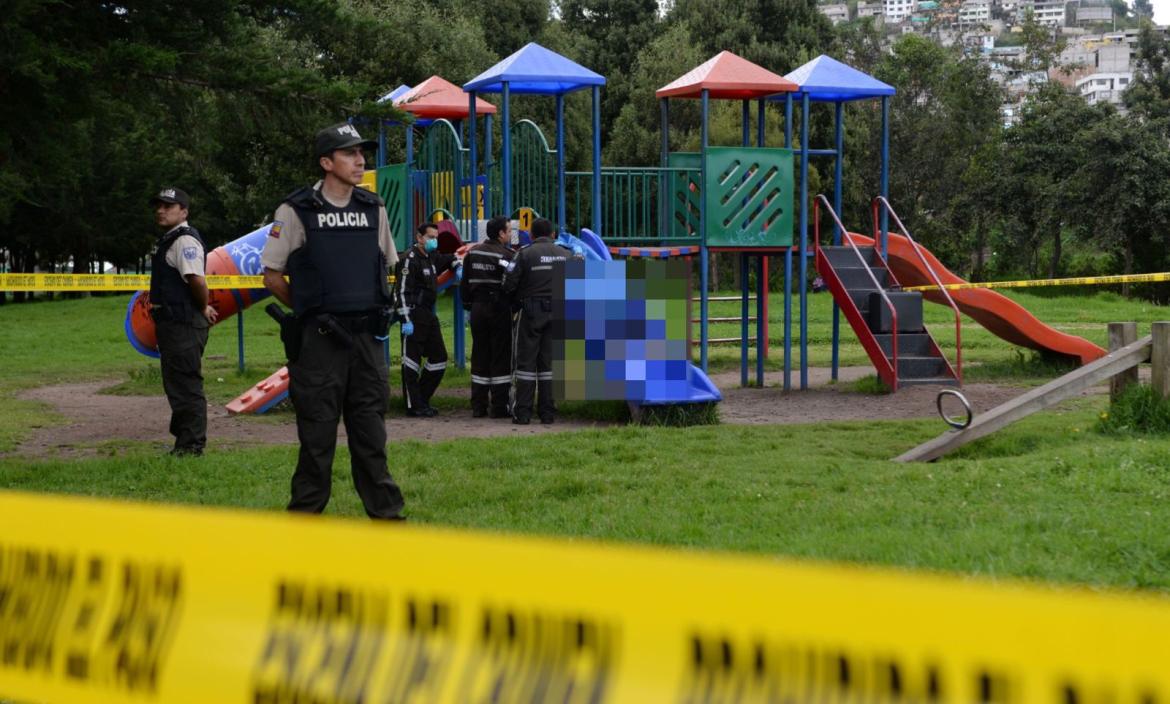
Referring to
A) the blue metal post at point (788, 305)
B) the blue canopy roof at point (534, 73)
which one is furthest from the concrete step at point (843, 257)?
the blue canopy roof at point (534, 73)

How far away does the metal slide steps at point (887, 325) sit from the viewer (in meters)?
15.4

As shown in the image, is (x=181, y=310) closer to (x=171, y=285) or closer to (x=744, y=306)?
(x=171, y=285)

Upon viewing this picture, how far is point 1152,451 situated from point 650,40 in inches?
1530

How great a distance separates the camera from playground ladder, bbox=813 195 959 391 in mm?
15352

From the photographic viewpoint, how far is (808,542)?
21.1ft

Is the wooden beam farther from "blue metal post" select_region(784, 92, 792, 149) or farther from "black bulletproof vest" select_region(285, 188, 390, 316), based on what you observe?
"blue metal post" select_region(784, 92, 792, 149)

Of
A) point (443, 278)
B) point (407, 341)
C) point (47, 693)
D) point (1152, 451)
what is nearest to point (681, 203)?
point (443, 278)

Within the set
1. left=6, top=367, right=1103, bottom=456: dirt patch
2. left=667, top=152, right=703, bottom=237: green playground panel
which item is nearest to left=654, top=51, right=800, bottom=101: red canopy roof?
left=667, top=152, right=703, bottom=237: green playground panel

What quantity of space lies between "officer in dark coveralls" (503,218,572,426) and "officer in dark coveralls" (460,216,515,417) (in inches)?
10.9

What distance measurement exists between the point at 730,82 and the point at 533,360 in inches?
196

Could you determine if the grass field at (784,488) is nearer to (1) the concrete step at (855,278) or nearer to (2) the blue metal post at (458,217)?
(1) the concrete step at (855,278)

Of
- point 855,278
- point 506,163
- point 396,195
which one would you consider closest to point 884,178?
point 855,278

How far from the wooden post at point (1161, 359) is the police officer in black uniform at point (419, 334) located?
634 cm

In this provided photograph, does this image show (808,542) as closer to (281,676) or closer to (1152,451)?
(1152,451)
